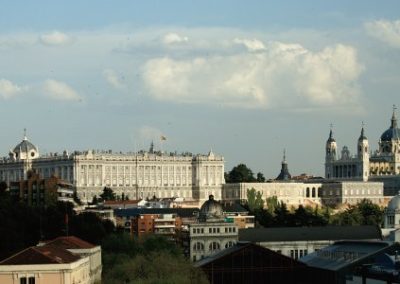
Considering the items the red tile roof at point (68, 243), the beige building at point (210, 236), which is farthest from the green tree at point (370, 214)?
the red tile roof at point (68, 243)

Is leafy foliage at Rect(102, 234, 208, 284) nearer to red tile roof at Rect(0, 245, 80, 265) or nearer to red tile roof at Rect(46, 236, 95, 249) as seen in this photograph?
red tile roof at Rect(46, 236, 95, 249)

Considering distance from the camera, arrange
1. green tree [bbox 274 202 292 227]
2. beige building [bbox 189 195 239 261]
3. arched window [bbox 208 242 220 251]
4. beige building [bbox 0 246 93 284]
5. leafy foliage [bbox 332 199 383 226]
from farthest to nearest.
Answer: leafy foliage [bbox 332 199 383 226], green tree [bbox 274 202 292 227], arched window [bbox 208 242 220 251], beige building [bbox 189 195 239 261], beige building [bbox 0 246 93 284]

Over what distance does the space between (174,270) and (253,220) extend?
8252 centimetres

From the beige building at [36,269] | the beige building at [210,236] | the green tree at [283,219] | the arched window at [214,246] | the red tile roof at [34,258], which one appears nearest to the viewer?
the beige building at [36,269]

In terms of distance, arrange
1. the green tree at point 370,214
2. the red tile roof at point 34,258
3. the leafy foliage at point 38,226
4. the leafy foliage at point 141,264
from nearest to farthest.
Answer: the red tile roof at point 34,258 → the leafy foliage at point 141,264 → the leafy foliage at point 38,226 → the green tree at point 370,214

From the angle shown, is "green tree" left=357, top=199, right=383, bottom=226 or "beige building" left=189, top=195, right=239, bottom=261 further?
"green tree" left=357, top=199, right=383, bottom=226

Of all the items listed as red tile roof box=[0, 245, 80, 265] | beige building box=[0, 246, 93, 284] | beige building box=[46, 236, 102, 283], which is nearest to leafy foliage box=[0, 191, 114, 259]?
beige building box=[46, 236, 102, 283]

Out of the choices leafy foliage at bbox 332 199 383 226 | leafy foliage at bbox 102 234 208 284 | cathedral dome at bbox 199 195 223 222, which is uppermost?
cathedral dome at bbox 199 195 223 222

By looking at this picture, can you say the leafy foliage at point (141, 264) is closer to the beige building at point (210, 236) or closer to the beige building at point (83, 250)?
the beige building at point (83, 250)

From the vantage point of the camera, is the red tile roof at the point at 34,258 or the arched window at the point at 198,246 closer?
the red tile roof at the point at 34,258

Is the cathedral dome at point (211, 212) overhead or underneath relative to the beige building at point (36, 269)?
underneath

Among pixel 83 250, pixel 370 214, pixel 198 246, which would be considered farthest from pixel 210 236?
pixel 83 250

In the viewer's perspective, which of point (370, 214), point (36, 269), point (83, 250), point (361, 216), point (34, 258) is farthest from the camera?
point (370, 214)

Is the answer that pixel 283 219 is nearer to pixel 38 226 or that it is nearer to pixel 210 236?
pixel 210 236
